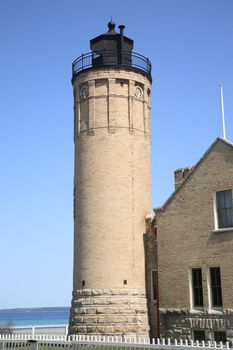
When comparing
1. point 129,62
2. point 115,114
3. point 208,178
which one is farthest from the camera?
point 129,62

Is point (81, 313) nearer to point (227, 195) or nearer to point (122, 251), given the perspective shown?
point (122, 251)

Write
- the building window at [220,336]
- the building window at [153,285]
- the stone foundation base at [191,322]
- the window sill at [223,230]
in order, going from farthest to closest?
1. the building window at [153,285]
2. the window sill at [223,230]
3. the building window at [220,336]
4. the stone foundation base at [191,322]

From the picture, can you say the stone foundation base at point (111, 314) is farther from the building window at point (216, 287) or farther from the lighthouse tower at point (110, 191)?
the building window at point (216, 287)

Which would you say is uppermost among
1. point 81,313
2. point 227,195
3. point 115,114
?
point 115,114

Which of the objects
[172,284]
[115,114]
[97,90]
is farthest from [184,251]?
[97,90]

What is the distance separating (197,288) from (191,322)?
161 centimetres

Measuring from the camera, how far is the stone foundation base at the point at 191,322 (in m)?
22.7

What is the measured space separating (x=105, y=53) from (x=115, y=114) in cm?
430

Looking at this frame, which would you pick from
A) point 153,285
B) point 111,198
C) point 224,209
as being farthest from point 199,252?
point 111,198

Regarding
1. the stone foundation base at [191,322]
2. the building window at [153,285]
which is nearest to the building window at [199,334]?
the stone foundation base at [191,322]

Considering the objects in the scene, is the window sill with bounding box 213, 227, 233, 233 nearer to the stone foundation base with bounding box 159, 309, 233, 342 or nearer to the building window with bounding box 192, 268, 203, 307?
the building window with bounding box 192, 268, 203, 307

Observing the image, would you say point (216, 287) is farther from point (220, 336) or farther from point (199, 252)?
point (220, 336)

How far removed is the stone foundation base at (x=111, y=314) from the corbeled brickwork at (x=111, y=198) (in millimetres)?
50

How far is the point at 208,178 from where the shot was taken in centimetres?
2470
